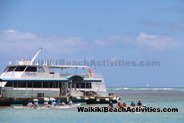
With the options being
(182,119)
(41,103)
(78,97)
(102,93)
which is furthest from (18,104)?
(182,119)

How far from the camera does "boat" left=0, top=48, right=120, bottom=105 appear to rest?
6147cm

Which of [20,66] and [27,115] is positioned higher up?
[20,66]

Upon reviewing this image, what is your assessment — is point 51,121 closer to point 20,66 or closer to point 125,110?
point 125,110

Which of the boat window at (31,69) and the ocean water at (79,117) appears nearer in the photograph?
the ocean water at (79,117)

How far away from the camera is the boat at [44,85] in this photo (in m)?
61.5

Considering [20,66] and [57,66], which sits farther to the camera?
[57,66]

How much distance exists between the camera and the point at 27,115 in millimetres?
51625

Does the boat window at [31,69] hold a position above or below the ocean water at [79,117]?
above

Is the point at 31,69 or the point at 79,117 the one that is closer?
the point at 79,117

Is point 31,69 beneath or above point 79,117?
above

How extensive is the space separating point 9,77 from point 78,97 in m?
8.60

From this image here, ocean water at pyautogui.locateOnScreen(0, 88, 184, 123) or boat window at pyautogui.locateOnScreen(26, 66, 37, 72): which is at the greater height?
boat window at pyautogui.locateOnScreen(26, 66, 37, 72)

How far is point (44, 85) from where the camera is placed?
64.0 m

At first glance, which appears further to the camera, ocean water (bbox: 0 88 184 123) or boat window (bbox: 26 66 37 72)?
boat window (bbox: 26 66 37 72)
